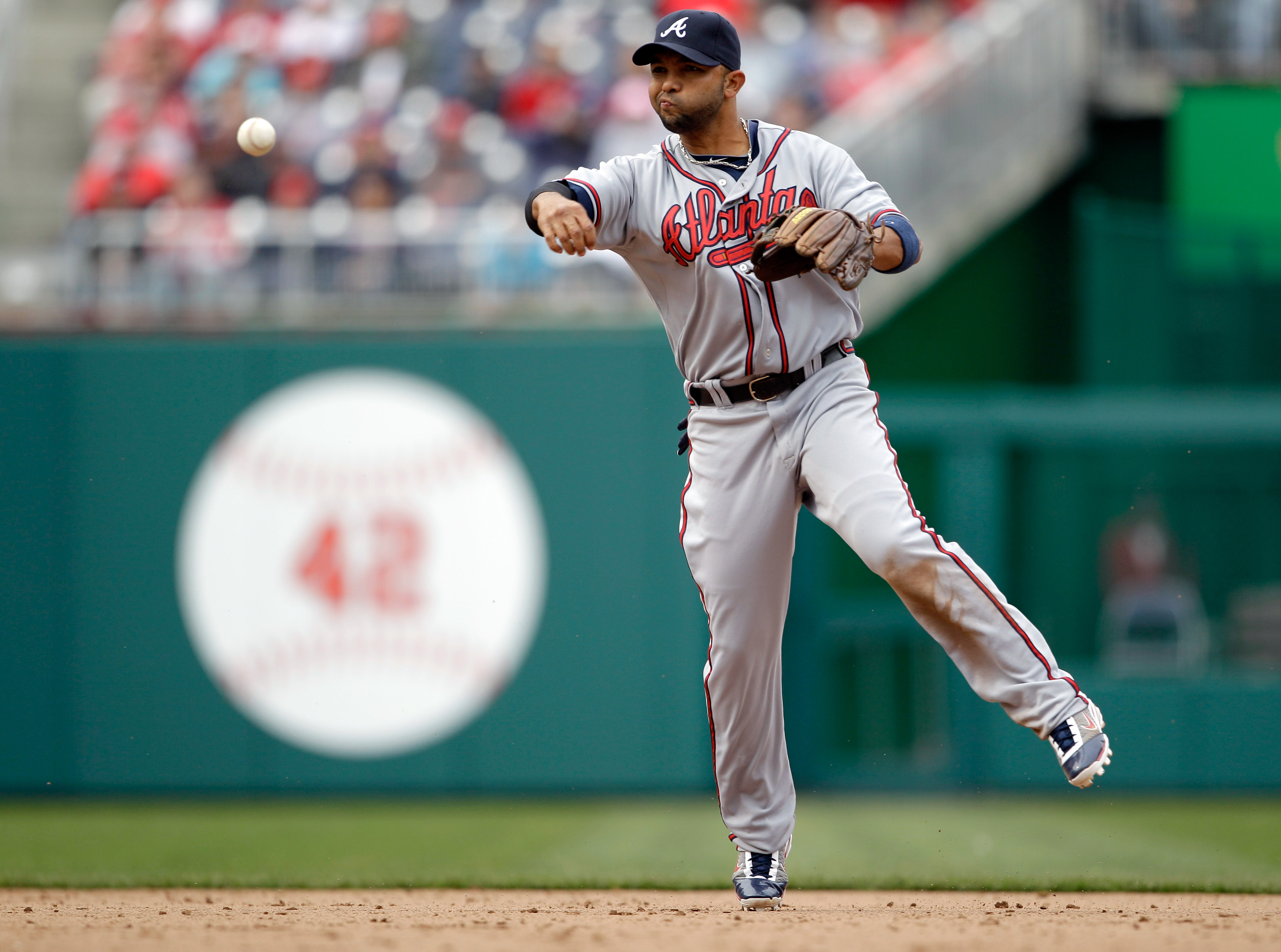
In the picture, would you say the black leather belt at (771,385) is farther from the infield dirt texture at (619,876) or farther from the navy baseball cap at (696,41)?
the infield dirt texture at (619,876)

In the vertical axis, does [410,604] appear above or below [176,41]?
below

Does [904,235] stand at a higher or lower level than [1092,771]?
higher

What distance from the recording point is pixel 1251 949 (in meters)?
3.18

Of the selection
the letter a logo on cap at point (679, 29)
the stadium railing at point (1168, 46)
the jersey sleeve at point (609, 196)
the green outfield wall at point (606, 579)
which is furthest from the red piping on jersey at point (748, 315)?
the stadium railing at point (1168, 46)

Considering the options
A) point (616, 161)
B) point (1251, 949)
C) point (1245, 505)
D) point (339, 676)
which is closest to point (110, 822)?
point (339, 676)

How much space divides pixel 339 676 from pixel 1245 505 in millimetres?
4644

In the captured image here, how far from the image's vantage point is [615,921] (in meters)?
3.70

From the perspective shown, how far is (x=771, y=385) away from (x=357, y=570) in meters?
4.33

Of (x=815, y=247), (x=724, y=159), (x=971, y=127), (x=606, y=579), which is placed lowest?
(x=606, y=579)

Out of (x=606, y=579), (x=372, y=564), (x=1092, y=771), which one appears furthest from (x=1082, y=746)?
(x=372, y=564)

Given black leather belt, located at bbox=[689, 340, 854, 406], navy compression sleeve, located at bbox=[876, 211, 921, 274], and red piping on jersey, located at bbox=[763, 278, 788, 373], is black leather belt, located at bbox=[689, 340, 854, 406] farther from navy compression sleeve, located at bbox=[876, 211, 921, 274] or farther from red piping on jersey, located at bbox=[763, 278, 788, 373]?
navy compression sleeve, located at bbox=[876, 211, 921, 274]

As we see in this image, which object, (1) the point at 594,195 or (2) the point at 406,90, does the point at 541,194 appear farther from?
(2) the point at 406,90

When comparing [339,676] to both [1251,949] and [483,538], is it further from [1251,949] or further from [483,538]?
[1251,949]

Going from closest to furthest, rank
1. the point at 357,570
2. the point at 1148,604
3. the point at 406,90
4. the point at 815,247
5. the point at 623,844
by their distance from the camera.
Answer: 1. the point at 815,247
2. the point at 623,844
3. the point at 357,570
4. the point at 1148,604
5. the point at 406,90
